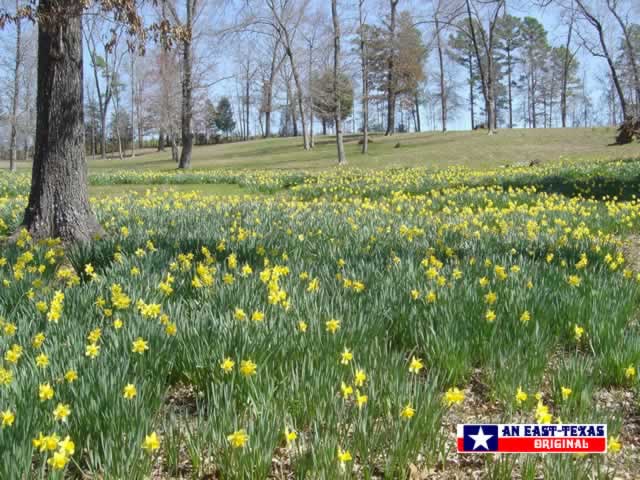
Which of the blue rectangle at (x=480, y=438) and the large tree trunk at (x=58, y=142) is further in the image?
the large tree trunk at (x=58, y=142)

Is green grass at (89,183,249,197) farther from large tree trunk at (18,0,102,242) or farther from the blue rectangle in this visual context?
the blue rectangle

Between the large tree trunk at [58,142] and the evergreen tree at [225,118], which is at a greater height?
the evergreen tree at [225,118]

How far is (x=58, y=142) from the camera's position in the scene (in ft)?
19.2

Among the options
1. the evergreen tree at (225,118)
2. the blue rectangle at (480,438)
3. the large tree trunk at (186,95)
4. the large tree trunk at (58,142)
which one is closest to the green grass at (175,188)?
the large tree trunk at (186,95)

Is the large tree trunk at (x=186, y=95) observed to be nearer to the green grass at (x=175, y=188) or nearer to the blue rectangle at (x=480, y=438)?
the green grass at (x=175, y=188)

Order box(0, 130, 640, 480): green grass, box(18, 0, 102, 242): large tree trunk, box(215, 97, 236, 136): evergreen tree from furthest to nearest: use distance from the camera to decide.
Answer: box(215, 97, 236, 136): evergreen tree
box(18, 0, 102, 242): large tree trunk
box(0, 130, 640, 480): green grass

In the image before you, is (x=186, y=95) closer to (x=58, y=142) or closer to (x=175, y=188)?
(x=175, y=188)

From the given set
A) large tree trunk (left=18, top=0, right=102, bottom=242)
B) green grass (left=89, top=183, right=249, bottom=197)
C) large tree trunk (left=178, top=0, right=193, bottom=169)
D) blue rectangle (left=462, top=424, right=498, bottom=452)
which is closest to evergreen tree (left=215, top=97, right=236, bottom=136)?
large tree trunk (left=178, top=0, right=193, bottom=169)

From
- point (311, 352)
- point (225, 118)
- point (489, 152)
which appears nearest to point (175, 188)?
point (311, 352)

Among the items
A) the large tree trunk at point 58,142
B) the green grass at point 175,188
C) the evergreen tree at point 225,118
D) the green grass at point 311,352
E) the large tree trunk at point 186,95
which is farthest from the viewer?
the evergreen tree at point 225,118

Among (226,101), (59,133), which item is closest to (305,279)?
(59,133)

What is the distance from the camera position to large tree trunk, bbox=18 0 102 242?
5801 millimetres

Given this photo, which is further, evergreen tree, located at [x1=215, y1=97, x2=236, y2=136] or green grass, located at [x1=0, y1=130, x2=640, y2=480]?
evergreen tree, located at [x1=215, y1=97, x2=236, y2=136]

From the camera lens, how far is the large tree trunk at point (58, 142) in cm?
580
